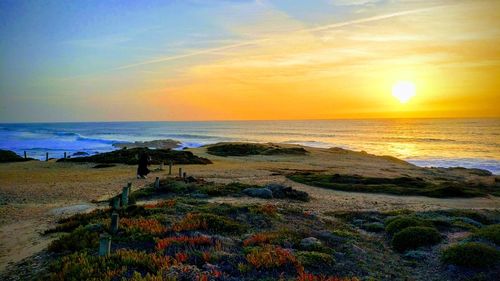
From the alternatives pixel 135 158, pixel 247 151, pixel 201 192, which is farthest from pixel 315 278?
pixel 247 151

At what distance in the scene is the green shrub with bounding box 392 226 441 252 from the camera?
12.9 meters

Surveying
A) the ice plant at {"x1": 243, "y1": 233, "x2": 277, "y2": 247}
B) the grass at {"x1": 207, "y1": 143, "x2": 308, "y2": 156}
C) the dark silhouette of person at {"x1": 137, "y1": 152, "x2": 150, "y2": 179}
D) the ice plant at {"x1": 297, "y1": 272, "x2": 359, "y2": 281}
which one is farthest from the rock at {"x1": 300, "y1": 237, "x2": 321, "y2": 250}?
the grass at {"x1": 207, "y1": 143, "x2": 308, "y2": 156}

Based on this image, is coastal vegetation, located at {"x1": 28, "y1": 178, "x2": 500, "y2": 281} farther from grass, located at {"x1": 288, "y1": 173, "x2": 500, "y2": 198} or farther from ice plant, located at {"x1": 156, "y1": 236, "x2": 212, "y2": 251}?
grass, located at {"x1": 288, "y1": 173, "x2": 500, "y2": 198}

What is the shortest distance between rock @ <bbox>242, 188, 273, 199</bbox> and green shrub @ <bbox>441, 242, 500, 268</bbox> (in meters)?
11.6

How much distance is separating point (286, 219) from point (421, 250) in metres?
5.35

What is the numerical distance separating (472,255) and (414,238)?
7.28ft

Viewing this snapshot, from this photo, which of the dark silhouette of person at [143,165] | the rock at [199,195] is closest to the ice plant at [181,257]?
the rock at [199,195]

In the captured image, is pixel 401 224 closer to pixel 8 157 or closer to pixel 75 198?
pixel 75 198

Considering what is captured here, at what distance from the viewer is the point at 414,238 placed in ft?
42.8

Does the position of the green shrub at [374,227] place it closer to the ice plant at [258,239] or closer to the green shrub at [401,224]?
the green shrub at [401,224]

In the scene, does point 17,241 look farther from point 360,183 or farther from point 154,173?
point 360,183

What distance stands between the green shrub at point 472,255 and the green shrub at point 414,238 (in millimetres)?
1415

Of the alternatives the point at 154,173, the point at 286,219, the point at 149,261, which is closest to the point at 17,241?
the point at 149,261

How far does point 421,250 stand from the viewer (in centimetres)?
1238
